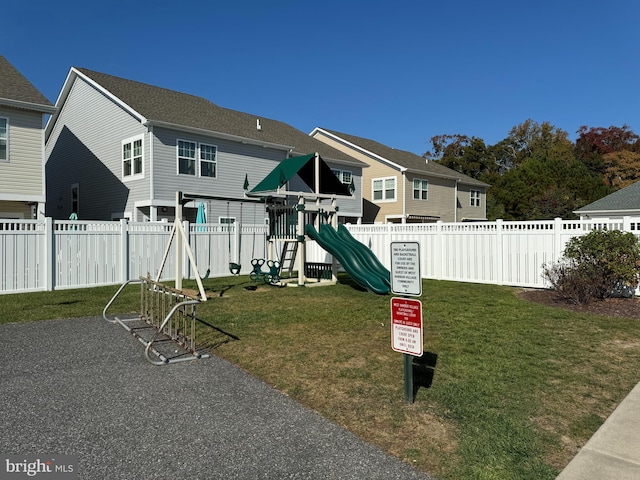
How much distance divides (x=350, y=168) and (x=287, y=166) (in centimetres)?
1432

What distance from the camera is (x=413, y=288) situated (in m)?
4.23

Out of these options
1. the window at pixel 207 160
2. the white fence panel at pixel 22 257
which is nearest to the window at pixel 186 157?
the window at pixel 207 160

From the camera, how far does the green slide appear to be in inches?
460

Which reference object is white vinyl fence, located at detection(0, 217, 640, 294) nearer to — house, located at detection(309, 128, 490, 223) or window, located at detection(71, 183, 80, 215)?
window, located at detection(71, 183, 80, 215)

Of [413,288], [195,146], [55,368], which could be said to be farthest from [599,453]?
[195,146]

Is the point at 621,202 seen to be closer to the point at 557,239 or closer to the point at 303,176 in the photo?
the point at 557,239

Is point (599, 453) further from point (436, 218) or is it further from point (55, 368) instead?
point (436, 218)

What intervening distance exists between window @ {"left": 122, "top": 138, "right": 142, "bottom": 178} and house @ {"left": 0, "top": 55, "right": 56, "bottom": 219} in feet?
11.4

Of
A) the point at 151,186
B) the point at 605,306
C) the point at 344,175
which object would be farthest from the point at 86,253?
the point at 344,175

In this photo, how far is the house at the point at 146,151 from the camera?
18422mm

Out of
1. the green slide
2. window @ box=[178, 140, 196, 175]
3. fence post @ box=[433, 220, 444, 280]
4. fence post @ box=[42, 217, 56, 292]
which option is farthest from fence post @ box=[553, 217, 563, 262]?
window @ box=[178, 140, 196, 175]

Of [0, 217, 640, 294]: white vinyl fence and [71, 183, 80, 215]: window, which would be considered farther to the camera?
[71, 183, 80, 215]: window

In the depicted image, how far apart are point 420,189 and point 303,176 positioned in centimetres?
1757
